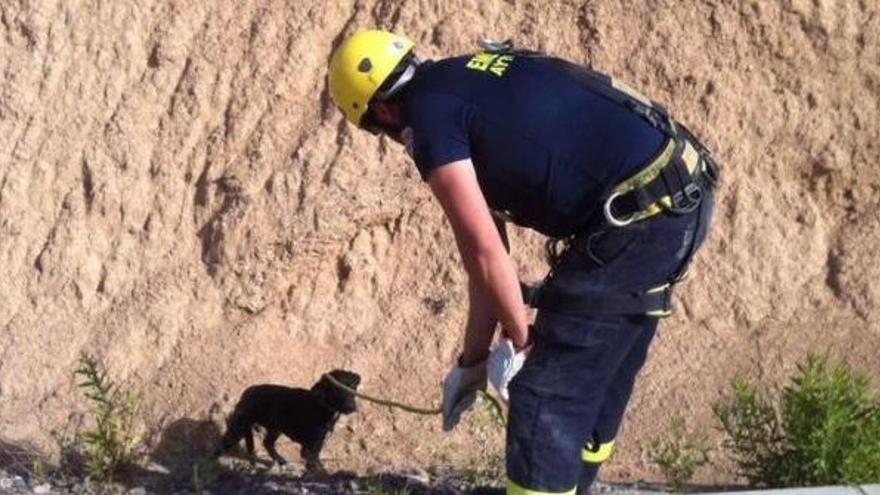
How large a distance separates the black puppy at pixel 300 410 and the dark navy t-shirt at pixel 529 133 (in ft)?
6.14

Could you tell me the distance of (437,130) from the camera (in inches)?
194

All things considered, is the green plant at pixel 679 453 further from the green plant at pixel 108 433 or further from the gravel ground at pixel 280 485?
the green plant at pixel 108 433

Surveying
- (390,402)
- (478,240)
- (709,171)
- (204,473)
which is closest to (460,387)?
(478,240)

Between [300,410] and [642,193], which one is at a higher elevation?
[642,193]

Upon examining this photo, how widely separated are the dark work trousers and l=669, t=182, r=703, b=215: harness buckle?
0.03 meters

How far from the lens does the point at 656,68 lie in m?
7.89

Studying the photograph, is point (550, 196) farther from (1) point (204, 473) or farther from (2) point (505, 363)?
(1) point (204, 473)

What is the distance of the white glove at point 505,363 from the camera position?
5191mm

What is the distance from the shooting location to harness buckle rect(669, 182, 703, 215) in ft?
16.7

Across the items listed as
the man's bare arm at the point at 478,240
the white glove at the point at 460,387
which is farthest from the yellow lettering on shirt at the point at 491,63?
the white glove at the point at 460,387

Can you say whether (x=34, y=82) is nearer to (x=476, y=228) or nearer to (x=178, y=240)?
(x=178, y=240)

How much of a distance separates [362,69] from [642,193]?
37.1 inches

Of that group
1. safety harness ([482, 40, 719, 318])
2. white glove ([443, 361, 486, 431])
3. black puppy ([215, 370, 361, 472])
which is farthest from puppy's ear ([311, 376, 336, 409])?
safety harness ([482, 40, 719, 318])

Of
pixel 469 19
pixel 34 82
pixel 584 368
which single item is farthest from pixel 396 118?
pixel 34 82
